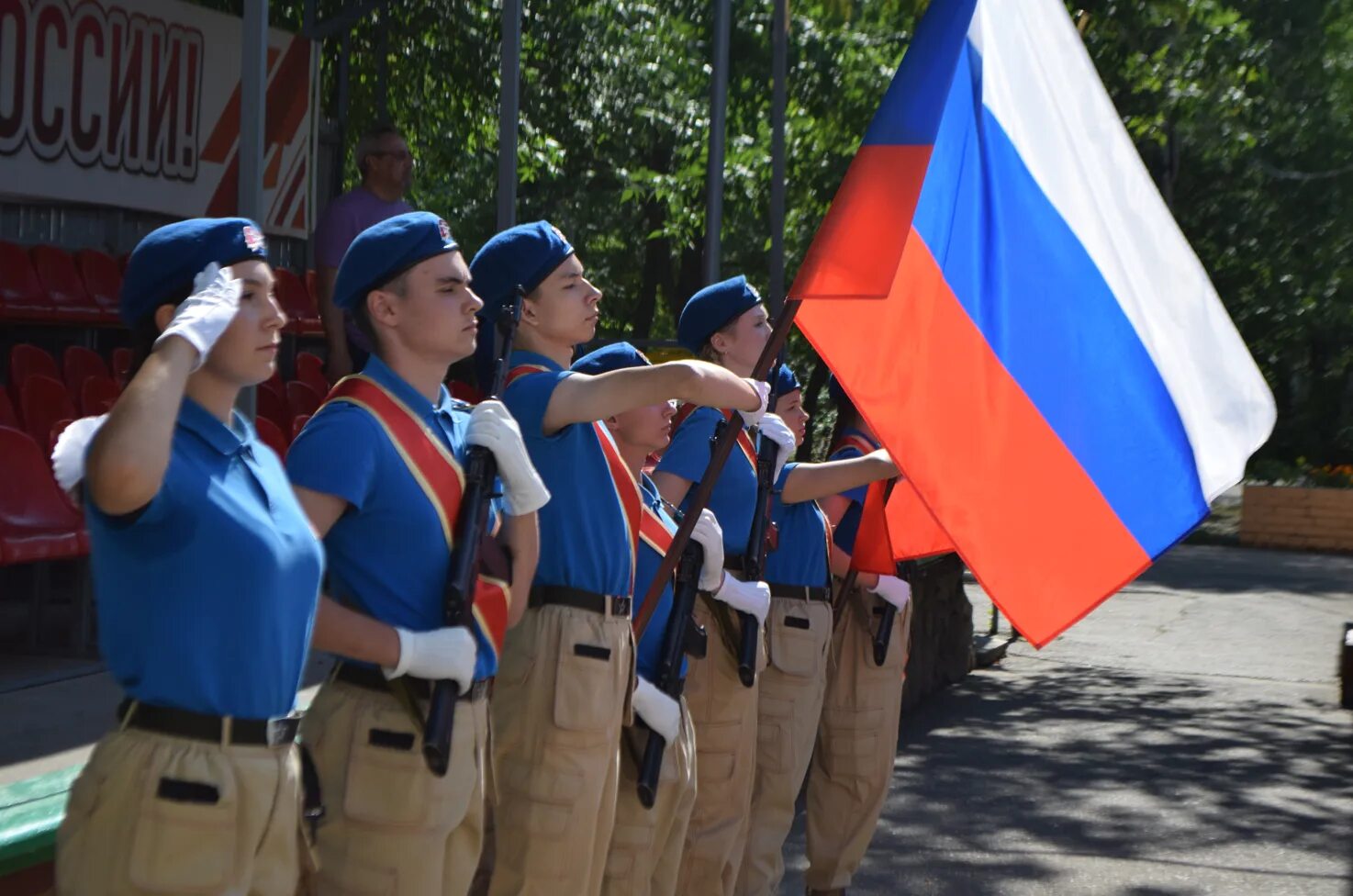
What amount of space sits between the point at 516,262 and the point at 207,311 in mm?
1375

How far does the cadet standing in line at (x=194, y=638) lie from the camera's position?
105 inches

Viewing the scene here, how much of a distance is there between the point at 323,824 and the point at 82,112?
837 centimetres

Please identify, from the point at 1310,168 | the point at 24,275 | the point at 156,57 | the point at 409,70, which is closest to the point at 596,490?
the point at 24,275

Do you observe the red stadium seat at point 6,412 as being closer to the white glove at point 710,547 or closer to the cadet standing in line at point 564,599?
the white glove at point 710,547

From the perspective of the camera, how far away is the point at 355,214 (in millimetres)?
8219

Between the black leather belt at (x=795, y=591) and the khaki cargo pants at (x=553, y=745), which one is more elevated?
the black leather belt at (x=795, y=591)

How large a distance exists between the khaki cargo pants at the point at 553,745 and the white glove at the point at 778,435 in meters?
1.35

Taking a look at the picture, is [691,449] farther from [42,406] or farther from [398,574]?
[42,406]

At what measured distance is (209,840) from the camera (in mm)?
2691

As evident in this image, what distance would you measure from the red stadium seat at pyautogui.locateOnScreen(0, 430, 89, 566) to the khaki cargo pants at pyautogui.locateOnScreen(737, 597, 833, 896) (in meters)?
3.02

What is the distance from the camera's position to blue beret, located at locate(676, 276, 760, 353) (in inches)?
211

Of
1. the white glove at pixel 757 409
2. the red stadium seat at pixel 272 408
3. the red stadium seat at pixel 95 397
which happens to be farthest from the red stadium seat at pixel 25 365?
the white glove at pixel 757 409

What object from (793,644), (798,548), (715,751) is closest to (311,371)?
(798,548)

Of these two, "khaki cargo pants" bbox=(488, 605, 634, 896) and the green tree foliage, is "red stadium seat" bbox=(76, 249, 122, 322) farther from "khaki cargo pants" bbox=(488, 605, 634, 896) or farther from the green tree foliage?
"khaki cargo pants" bbox=(488, 605, 634, 896)
